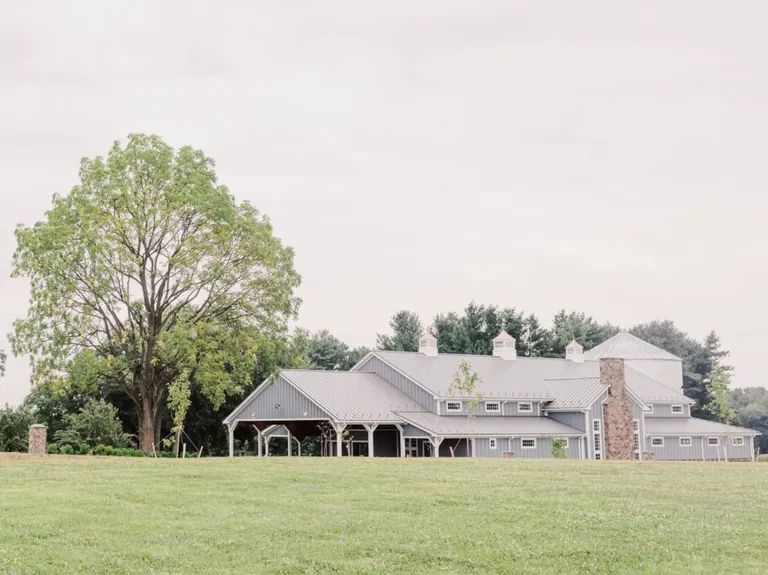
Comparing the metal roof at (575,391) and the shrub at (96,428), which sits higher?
the metal roof at (575,391)

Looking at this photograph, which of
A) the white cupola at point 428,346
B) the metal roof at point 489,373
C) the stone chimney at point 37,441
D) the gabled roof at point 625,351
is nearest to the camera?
the stone chimney at point 37,441

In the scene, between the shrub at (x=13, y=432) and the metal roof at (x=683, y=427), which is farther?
the metal roof at (x=683, y=427)

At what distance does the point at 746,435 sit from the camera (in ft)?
237

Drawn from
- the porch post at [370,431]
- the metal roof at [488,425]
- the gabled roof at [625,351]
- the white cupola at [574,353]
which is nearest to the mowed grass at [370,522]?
the porch post at [370,431]

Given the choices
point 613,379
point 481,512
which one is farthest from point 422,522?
point 613,379

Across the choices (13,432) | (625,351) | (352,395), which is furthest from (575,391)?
(13,432)

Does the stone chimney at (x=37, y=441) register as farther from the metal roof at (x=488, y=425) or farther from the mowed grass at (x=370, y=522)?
the metal roof at (x=488, y=425)

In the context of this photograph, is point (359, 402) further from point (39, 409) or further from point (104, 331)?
point (39, 409)

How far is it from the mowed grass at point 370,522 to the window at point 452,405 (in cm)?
2854

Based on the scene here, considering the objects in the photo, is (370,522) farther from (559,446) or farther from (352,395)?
(559,446)

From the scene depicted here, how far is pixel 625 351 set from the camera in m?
80.1

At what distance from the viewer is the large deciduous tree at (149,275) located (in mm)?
49031

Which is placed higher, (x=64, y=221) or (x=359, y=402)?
(x=64, y=221)

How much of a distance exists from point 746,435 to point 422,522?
192 ft
